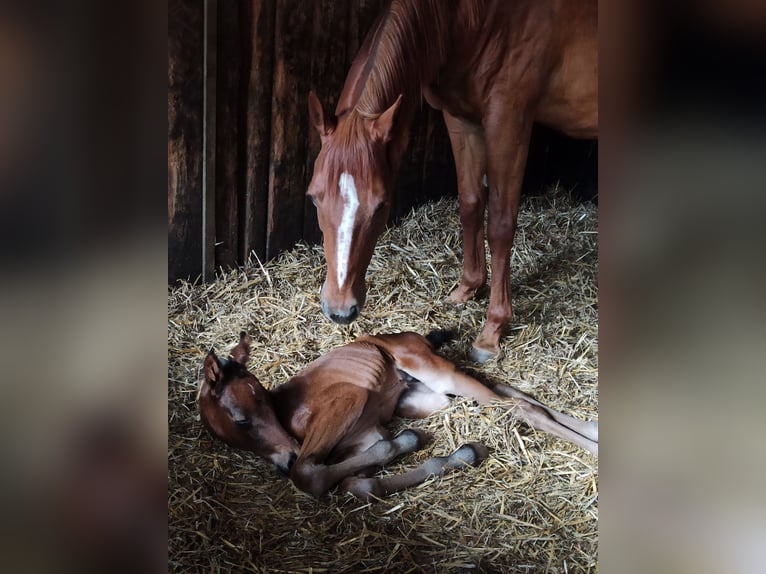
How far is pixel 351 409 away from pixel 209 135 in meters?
0.68

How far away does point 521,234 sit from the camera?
A: 164 centimetres

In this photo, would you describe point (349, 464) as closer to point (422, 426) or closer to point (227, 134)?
point (422, 426)

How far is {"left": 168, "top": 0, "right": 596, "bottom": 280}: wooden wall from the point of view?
1.28m

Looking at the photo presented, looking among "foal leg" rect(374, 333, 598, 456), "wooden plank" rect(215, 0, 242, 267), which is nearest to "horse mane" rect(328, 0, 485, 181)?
"wooden plank" rect(215, 0, 242, 267)

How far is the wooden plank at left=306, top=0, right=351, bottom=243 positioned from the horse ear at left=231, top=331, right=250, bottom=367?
0.27 metres

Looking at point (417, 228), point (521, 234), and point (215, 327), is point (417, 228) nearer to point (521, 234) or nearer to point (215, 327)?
point (521, 234)

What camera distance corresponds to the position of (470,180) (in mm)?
1631

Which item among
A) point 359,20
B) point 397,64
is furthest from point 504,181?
point 359,20

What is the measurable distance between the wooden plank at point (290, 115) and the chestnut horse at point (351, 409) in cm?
31
